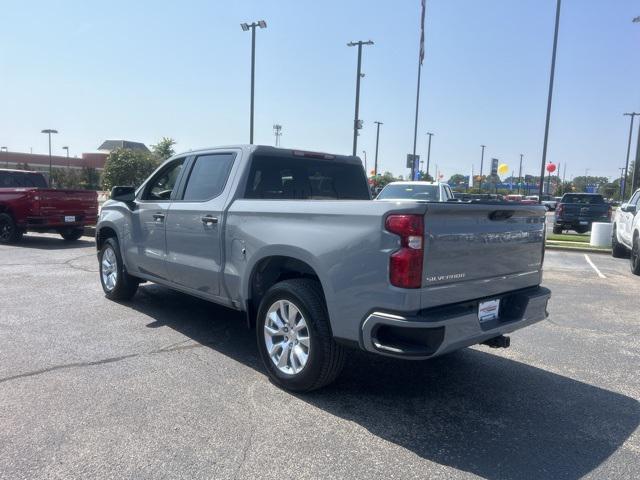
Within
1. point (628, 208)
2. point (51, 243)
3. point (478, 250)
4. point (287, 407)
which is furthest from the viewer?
point (51, 243)

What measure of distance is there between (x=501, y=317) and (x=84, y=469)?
9.78ft

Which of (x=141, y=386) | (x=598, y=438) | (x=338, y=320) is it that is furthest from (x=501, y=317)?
(x=141, y=386)

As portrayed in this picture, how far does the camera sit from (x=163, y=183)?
5.96m

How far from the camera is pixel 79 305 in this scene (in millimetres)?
6508

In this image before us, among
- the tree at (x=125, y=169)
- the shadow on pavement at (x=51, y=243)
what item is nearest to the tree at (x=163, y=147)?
the tree at (x=125, y=169)

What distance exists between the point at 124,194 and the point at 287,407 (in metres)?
3.90

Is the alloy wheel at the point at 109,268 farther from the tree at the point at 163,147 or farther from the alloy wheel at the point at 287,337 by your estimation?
the tree at the point at 163,147

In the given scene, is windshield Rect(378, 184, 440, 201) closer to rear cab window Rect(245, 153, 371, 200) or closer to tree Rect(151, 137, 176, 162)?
rear cab window Rect(245, 153, 371, 200)

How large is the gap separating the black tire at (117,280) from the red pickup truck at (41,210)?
6.67 m

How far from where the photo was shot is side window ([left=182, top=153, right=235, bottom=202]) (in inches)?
194

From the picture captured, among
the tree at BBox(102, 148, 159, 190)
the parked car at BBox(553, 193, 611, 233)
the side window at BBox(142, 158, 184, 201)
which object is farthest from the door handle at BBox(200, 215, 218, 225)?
the tree at BBox(102, 148, 159, 190)

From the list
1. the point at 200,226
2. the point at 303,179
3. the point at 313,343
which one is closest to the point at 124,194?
the point at 200,226

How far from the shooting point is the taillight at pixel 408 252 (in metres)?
3.14

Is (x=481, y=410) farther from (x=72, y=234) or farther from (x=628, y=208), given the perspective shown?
(x=72, y=234)
